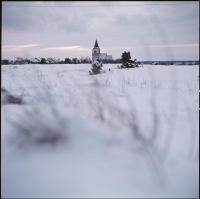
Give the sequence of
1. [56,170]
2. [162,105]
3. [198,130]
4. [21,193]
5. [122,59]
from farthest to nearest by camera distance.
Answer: [122,59] → [162,105] → [198,130] → [56,170] → [21,193]

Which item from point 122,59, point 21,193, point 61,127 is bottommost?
point 21,193

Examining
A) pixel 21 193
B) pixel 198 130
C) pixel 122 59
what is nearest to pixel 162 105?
pixel 198 130

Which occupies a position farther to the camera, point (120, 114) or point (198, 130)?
point (120, 114)

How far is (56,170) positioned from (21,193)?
0.95 ft

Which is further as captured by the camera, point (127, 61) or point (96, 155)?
point (127, 61)

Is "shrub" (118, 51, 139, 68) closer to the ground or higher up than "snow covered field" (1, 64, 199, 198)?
higher up

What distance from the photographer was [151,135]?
146cm

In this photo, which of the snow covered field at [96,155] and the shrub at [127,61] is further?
the shrub at [127,61]

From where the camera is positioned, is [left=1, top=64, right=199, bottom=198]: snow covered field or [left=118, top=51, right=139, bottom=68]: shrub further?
[left=118, top=51, right=139, bottom=68]: shrub

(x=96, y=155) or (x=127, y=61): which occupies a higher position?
(x=127, y=61)

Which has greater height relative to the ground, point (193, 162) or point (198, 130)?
point (198, 130)

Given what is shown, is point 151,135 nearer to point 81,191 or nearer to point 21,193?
point 81,191

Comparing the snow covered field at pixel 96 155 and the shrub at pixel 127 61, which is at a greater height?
the shrub at pixel 127 61

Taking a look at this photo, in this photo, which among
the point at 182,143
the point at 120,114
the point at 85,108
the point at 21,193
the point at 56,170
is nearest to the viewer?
the point at 21,193
